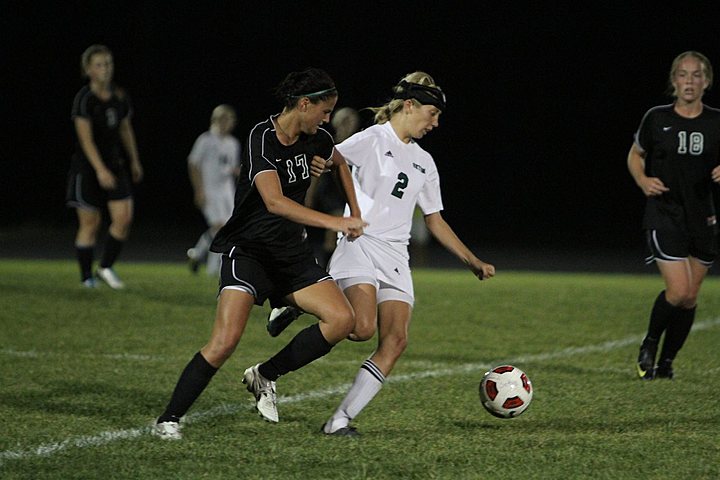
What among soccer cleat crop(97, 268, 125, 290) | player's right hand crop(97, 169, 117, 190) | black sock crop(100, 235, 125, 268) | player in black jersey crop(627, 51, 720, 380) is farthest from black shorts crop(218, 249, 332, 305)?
soccer cleat crop(97, 268, 125, 290)

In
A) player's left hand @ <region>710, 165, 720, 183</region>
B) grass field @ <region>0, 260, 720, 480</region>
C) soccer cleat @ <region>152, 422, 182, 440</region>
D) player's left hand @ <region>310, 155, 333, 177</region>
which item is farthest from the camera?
player's left hand @ <region>710, 165, 720, 183</region>

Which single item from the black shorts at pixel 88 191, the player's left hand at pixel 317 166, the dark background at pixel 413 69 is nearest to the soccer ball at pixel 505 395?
the player's left hand at pixel 317 166

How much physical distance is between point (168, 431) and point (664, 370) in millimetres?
3793

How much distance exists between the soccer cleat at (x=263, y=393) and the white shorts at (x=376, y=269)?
646 mm

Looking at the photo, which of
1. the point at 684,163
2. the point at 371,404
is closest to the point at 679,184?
the point at 684,163

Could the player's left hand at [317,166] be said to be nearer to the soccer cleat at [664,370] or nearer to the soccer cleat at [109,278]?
the soccer cleat at [664,370]

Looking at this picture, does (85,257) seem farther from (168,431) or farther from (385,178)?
(168,431)

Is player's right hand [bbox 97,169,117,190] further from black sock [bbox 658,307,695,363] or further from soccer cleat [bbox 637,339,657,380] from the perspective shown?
black sock [bbox 658,307,695,363]

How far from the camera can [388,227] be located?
242 inches

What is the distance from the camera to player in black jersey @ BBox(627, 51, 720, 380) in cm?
764

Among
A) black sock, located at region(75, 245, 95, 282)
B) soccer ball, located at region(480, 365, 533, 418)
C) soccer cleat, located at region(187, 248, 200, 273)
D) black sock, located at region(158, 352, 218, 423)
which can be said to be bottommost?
soccer cleat, located at region(187, 248, 200, 273)

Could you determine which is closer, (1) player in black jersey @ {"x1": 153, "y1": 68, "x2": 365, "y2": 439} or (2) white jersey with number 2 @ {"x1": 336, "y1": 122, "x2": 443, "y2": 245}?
(1) player in black jersey @ {"x1": 153, "y1": 68, "x2": 365, "y2": 439}

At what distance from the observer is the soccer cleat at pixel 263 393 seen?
5945 millimetres

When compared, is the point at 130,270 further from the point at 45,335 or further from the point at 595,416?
the point at 595,416
